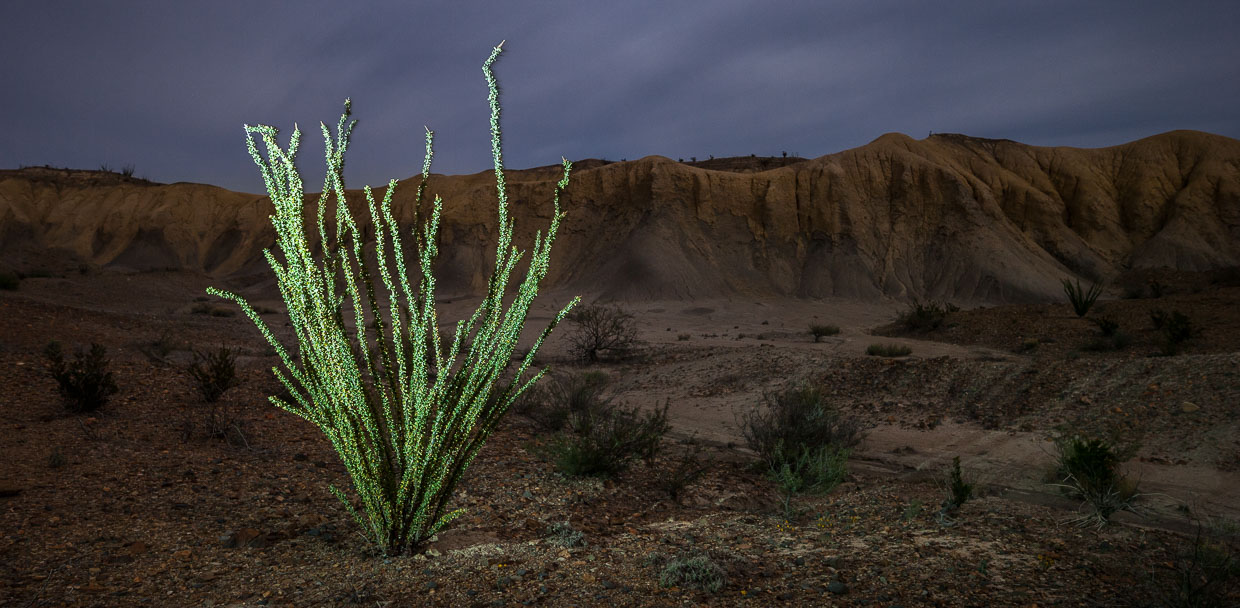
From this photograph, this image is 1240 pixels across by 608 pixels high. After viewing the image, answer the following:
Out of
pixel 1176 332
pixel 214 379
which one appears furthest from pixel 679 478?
pixel 1176 332

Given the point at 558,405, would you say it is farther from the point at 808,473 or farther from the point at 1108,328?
the point at 1108,328

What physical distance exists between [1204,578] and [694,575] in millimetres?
2367

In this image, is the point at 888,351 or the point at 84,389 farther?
the point at 888,351

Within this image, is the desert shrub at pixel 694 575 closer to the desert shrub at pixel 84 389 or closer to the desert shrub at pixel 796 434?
the desert shrub at pixel 796 434

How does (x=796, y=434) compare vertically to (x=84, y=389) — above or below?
below

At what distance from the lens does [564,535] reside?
Answer: 12.3 ft

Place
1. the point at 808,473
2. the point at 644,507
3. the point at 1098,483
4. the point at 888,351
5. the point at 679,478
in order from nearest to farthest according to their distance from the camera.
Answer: the point at 1098,483 → the point at 644,507 → the point at 679,478 → the point at 808,473 → the point at 888,351

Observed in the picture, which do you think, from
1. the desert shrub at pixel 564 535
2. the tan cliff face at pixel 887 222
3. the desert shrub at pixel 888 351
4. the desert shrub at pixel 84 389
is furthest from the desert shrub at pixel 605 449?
the tan cliff face at pixel 887 222

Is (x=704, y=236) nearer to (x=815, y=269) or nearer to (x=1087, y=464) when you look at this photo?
(x=815, y=269)

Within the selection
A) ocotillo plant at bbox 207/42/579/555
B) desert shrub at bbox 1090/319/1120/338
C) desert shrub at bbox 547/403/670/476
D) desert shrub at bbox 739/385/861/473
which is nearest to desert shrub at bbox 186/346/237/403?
desert shrub at bbox 547/403/670/476

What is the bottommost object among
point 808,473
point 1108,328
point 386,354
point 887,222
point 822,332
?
point 822,332

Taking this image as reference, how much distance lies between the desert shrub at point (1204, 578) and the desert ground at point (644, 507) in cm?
6

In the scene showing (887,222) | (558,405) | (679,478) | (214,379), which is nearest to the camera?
(679,478)

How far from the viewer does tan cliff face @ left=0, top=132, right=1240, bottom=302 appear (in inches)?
1249
